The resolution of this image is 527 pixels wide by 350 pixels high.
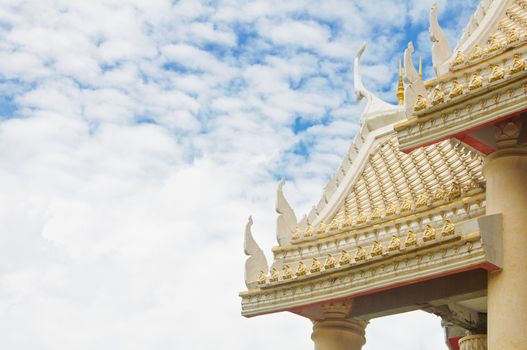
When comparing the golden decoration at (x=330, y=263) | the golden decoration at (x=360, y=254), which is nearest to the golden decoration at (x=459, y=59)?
the golden decoration at (x=360, y=254)

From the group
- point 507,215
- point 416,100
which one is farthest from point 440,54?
point 507,215

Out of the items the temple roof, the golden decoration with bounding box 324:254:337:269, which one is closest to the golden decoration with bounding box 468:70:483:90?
the temple roof

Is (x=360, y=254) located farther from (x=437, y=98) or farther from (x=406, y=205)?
(x=437, y=98)

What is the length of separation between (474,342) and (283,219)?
11.5 ft

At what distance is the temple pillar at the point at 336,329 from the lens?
14484 millimetres

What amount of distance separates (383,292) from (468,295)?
1507 mm

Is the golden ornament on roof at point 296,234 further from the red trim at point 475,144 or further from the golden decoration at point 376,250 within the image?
Answer: the red trim at point 475,144

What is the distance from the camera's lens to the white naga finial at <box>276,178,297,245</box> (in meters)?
15.1

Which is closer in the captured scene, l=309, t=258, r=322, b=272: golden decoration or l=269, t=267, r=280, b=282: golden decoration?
l=309, t=258, r=322, b=272: golden decoration

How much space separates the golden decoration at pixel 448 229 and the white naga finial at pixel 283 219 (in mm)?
3631

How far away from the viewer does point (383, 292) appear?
1415 cm

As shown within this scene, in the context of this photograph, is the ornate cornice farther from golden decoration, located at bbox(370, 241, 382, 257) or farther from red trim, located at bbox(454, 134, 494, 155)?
red trim, located at bbox(454, 134, 494, 155)

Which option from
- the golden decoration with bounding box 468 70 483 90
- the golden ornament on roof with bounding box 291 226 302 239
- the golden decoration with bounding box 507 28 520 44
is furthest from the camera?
the golden ornament on roof with bounding box 291 226 302 239

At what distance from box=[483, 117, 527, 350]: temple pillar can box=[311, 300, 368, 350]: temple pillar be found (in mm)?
3589
